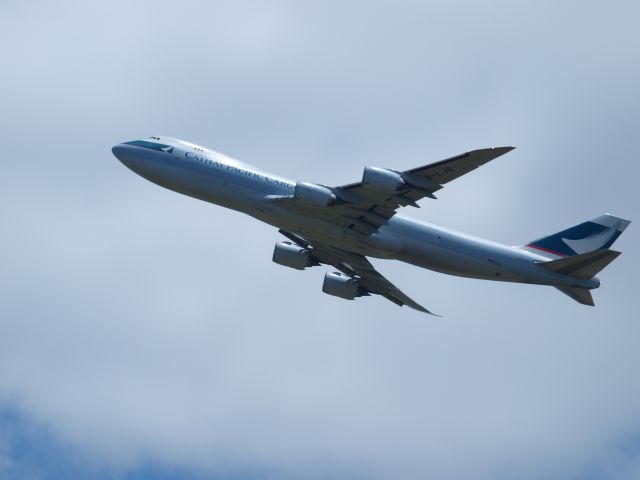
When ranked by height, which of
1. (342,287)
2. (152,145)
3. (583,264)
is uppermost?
(152,145)

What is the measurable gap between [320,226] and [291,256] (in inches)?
→ 289

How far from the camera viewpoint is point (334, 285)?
69.1m

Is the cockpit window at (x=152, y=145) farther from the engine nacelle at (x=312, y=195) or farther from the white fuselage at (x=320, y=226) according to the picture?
the engine nacelle at (x=312, y=195)

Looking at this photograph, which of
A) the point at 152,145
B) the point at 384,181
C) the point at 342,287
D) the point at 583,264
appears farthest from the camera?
the point at 342,287

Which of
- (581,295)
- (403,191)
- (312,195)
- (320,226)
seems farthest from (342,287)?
(581,295)

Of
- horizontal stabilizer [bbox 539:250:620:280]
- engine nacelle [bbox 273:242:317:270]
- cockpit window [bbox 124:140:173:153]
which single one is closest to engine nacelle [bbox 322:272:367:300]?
engine nacelle [bbox 273:242:317:270]

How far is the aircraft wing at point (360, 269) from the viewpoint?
215 ft

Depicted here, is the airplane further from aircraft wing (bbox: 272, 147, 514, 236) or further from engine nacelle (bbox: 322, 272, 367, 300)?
engine nacelle (bbox: 322, 272, 367, 300)

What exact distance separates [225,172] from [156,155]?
14.7 ft

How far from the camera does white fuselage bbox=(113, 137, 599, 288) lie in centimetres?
5941

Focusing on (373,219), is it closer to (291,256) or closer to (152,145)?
(291,256)

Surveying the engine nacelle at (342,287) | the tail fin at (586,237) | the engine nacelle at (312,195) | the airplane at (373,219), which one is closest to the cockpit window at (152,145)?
the airplane at (373,219)

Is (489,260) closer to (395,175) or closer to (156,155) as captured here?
(395,175)

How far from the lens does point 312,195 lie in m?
57.7
